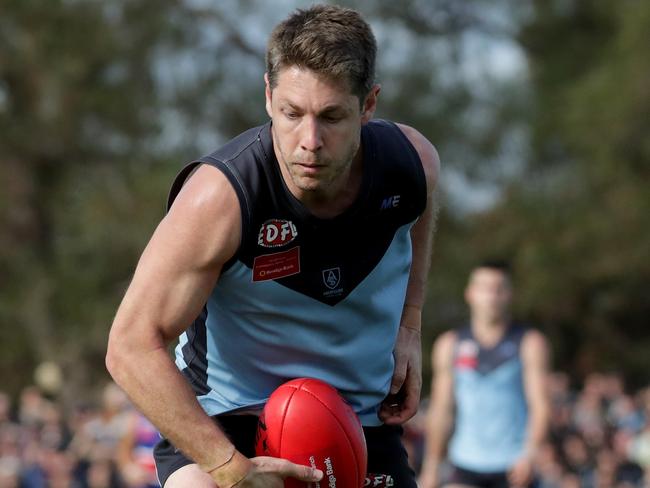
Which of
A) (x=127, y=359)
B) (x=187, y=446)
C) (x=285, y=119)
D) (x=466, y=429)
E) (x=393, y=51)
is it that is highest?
(x=393, y=51)

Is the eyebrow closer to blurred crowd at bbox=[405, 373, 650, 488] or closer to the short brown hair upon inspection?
the short brown hair

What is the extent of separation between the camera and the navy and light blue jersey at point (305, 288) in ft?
15.7

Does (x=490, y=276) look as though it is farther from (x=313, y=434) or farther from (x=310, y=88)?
(x=310, y=88)

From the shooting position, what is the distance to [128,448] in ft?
45.8

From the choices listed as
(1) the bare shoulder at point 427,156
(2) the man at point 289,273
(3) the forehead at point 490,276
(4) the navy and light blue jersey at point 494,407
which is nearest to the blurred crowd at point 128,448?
(4) the navy and light blue jersey at point 494,407

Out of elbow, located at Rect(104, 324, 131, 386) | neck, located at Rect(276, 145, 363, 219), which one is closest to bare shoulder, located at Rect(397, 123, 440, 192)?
neck, located at Rect(276, 145, 363, 219)

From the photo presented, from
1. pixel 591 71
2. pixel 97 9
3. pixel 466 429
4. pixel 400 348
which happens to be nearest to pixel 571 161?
pixel 591 71

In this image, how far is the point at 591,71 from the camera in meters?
41.8

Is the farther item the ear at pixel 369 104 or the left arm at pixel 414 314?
the left arm at pixel 414 314

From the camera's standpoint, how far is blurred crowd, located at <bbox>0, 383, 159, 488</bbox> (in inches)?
558

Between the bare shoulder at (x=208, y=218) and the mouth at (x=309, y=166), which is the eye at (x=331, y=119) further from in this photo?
the bare shoulder at (x=208, y=218)

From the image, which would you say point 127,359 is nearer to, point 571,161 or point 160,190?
point 160,190

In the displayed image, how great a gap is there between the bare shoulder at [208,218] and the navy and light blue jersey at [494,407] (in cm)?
609

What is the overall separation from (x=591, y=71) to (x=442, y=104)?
8898mm
